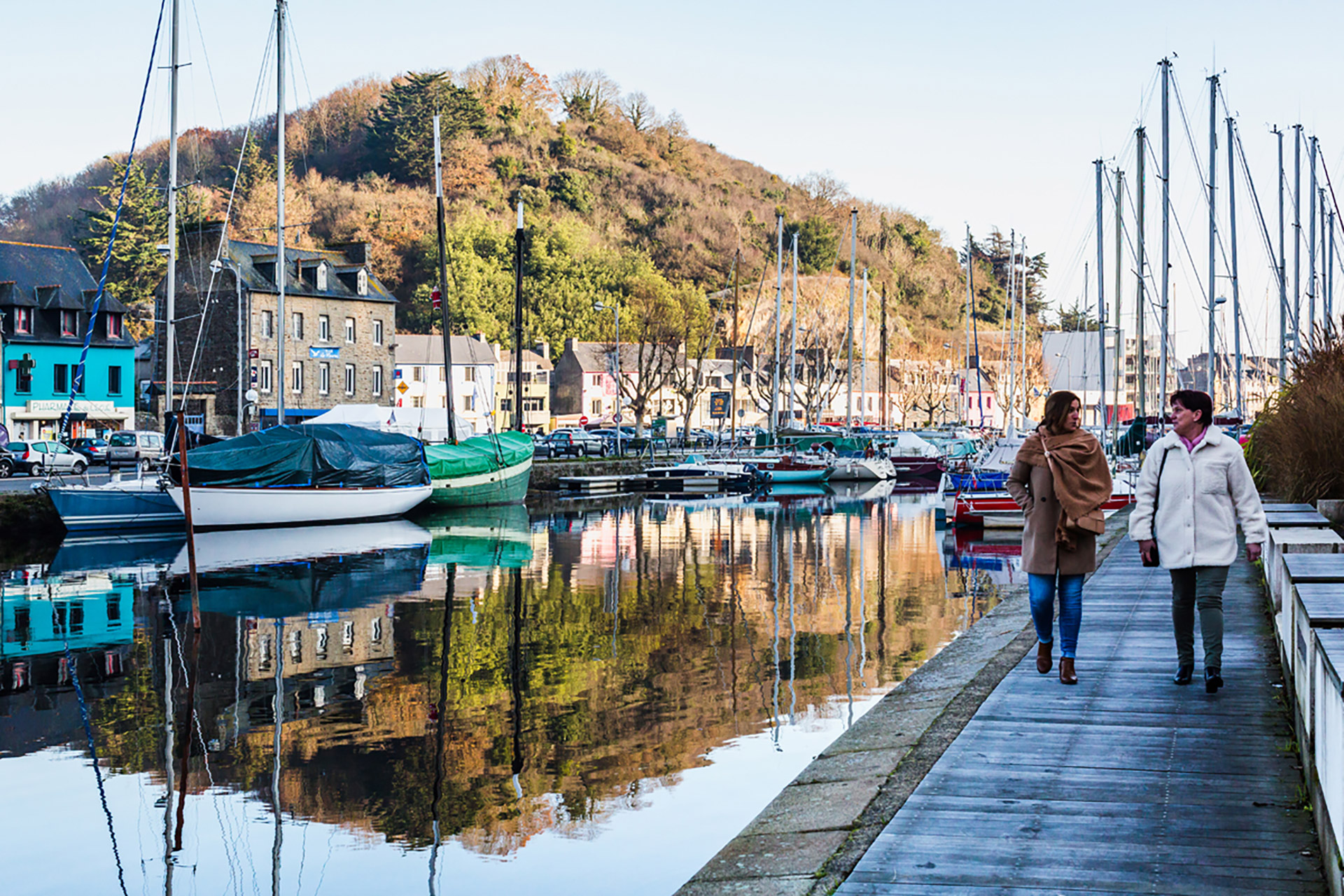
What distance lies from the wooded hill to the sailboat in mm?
30353

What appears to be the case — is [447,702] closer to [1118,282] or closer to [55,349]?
[1118,282]

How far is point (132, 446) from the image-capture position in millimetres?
50938

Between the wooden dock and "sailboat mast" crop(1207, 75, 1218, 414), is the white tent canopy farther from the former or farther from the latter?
the wooden dock

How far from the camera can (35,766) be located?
32.6 ft

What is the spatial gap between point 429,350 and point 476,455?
166ft

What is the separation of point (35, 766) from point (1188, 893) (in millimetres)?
8278

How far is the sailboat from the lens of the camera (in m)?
42.0

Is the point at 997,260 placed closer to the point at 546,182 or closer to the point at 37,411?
the point at 546,182

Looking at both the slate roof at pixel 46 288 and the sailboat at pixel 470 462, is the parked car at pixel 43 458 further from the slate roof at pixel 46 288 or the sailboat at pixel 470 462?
the sailboat at pixel 470 462

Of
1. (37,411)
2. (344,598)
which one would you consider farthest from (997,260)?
(344,598)

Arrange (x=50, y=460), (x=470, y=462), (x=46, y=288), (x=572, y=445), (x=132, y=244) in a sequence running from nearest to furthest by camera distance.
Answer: (x=470, y=462), (x=50, y=460), (x=46, y=288), (x=572, y=445), (x=132, y=244)

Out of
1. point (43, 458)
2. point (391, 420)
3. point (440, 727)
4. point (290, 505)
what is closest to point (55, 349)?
point (43, 458)

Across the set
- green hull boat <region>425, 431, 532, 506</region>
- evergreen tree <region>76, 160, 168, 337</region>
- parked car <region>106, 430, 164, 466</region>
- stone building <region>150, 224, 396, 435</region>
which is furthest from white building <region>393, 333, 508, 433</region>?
green hull boat <region>425, 431, 532, 506</region>

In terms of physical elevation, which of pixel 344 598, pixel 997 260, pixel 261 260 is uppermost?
pixel 997 260
